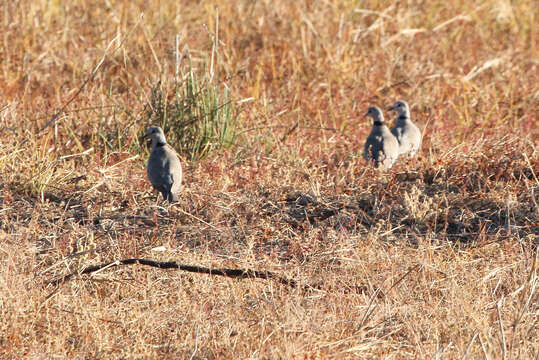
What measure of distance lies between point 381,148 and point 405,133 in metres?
0.71

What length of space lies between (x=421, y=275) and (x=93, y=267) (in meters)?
2.00

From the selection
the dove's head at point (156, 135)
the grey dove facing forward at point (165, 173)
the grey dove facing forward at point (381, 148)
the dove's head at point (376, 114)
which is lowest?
the grey dove facing forward at point (381, 148)

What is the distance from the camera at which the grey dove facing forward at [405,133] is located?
7.64 meters

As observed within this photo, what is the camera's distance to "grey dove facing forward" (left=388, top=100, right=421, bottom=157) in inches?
301

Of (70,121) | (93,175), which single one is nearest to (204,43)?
(70,121)

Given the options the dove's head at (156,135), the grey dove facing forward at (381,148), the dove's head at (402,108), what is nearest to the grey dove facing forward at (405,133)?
the dove's head at (402,108)

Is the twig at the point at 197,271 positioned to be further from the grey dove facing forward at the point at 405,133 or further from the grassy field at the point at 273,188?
the grey dove facing forward at the point at 405,133

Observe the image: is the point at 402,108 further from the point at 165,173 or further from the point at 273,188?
the point at 165,173

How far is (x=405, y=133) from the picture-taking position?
7855 mm

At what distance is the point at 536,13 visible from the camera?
39.0ft

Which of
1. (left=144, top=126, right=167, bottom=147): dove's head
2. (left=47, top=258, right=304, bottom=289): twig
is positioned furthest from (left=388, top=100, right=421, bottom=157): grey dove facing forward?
(left=47, top=258, right=304, bottom=289): twig

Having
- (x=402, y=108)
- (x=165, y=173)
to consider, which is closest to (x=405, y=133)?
(x=402, y=108)

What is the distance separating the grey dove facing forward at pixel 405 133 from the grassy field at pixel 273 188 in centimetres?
24

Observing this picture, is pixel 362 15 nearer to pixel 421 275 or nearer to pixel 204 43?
pixel 204 43
